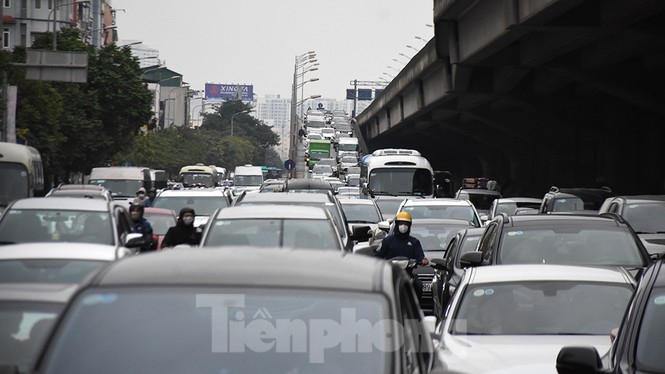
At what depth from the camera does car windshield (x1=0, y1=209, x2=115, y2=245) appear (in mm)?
18672

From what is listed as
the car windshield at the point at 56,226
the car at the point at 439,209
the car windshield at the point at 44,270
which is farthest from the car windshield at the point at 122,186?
the car windshield at the point at 44,270

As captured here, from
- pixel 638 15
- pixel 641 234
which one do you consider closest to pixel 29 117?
pixel 638 15

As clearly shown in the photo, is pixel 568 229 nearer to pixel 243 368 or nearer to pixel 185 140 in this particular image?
pixel 243 368

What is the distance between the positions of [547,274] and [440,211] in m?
17.2

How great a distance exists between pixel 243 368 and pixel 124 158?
10461 centimetres

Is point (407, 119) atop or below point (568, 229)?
atop

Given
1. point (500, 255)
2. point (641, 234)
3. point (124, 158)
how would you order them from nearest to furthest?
1. point (500, 255)
2. point (641, 234)
3. point (124, 158)

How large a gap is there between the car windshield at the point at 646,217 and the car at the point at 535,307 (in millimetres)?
11814

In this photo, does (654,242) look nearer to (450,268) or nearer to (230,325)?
(450,268)

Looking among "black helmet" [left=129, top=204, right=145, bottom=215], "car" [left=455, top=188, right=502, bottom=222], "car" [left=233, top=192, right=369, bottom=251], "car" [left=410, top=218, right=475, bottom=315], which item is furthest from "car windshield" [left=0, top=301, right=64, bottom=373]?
"car" [left=455, top=188, right=502, bottom=222]

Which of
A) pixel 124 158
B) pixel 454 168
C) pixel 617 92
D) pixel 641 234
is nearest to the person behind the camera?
pixel 641 234

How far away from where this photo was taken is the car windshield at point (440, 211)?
90.7ft

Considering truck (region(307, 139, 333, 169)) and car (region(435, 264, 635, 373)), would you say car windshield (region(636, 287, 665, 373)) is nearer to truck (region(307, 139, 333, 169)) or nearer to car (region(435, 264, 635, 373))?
car (region(435, 264, 635, 373))

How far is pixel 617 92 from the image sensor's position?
4722cm
